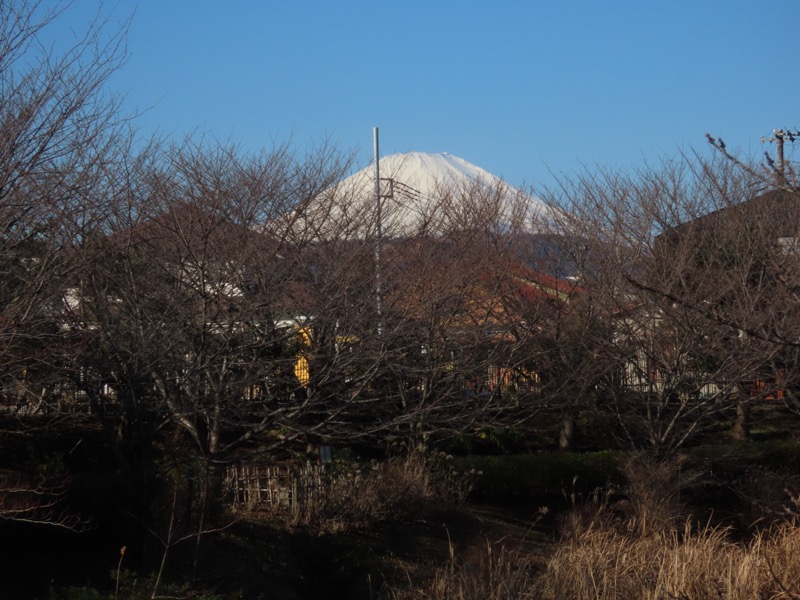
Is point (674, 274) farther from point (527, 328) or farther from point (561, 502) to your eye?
point (561, 502)

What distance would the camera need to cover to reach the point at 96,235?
25.4 ft

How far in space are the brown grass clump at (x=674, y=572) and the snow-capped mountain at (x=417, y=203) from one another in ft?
14.0

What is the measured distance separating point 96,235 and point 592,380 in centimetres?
703

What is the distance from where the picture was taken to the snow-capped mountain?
1027 centimetres

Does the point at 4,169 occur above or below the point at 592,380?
above

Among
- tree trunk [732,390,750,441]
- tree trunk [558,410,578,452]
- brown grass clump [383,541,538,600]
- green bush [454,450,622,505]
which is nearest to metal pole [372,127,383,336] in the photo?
brown grass clump [383,541,538,600]

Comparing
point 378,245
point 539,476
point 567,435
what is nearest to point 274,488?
point 378,245

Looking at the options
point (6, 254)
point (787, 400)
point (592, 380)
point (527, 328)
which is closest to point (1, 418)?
point (6, 254)

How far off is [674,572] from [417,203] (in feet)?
22.6

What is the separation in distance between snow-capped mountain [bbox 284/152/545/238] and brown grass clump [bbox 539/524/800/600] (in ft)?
14.0

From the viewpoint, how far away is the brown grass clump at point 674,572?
663cm

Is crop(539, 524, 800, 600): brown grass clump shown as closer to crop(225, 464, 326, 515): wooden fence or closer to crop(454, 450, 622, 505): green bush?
crop(225, 464, 326, 515): wooden fence

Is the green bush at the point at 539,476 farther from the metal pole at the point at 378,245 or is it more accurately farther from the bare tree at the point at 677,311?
the metal pole at the point at 378,245

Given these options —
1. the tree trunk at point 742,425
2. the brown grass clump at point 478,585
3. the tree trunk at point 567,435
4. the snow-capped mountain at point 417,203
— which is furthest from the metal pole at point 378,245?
the tree trunk at point 742,425
